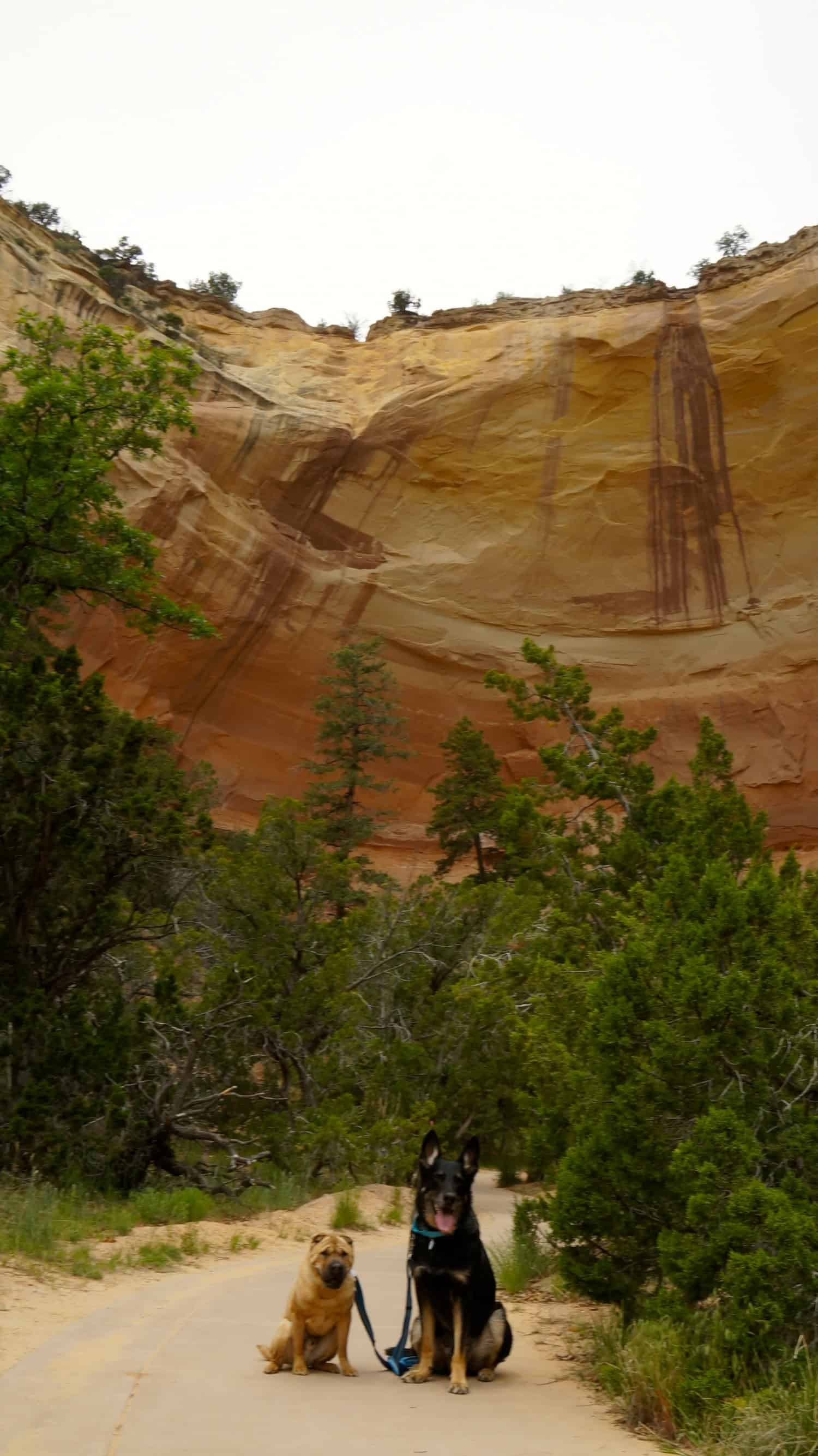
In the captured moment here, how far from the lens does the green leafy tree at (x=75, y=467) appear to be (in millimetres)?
13234

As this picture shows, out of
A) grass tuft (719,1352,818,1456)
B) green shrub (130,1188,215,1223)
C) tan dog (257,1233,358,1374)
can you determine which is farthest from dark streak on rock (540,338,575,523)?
grass tuft (719,1352,818,1456)

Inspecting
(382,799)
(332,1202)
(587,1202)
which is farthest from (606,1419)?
(382,799)

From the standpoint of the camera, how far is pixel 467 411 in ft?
120

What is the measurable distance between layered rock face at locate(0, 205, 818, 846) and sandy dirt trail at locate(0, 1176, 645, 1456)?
99.4ft

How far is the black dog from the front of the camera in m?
5.55

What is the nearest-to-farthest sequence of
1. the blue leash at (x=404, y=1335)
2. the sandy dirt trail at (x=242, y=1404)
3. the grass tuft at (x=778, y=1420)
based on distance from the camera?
the grass tuft at (x=778, y=1420)
the sandy dirt trail at (x=242, y=1404)
the blue leash at (x=404, y=1335)

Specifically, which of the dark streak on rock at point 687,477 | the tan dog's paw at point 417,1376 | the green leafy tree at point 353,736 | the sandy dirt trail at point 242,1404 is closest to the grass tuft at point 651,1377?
the sandy dirt trail at point 242,1404

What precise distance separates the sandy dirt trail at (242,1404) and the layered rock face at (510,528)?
30.3 metres

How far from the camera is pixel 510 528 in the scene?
37562 millimetres

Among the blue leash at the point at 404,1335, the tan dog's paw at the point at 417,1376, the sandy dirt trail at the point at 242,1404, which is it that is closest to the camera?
the sandy dirt trail at the point at 242,1404

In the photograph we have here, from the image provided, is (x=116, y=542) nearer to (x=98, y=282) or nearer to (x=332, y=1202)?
(x=332, y=1202)

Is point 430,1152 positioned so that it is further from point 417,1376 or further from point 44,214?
point 44,214

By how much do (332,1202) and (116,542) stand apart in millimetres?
8041

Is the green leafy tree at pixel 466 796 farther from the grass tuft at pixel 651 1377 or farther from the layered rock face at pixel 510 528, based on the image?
the grass tuft at pixel 651 1377
